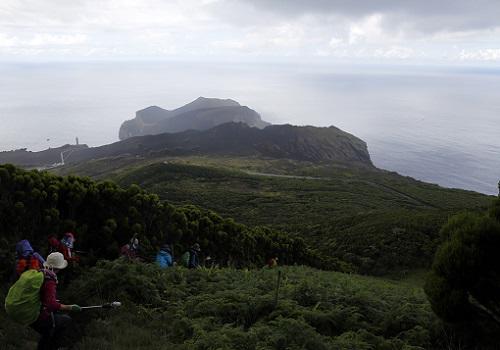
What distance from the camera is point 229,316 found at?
29.4 ft

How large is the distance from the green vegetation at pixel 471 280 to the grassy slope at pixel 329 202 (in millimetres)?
21159

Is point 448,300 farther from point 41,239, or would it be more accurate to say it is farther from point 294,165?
point 294,165

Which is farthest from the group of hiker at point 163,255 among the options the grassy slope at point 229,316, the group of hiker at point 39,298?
the group of hiker at point 39,298

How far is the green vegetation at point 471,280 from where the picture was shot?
763 centimetres

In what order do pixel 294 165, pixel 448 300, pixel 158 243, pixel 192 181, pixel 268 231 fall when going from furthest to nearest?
pixel 294 165 → pixel 192 181 → pixel 268 231 → pixel 158 243 → pixel 448 300

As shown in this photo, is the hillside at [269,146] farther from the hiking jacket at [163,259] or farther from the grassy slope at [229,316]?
the grassy slope at [229,316]

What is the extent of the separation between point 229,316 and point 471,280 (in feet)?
15.2

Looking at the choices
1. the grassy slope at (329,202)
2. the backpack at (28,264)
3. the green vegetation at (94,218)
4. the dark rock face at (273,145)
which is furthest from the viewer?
the dark rock face at (273,145)

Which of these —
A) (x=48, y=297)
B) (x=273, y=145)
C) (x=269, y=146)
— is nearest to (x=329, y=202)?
(x=48, y=297)

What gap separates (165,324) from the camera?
8.17 metres

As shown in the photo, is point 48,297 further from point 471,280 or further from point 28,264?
point 471,280

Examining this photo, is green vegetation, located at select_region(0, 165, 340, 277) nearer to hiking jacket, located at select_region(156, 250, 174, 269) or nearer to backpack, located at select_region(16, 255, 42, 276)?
hiking jacket, located at select_region(156, 250, 174, 269)

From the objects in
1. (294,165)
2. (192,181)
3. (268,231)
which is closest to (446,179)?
(294,165)

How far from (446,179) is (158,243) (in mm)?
178527
